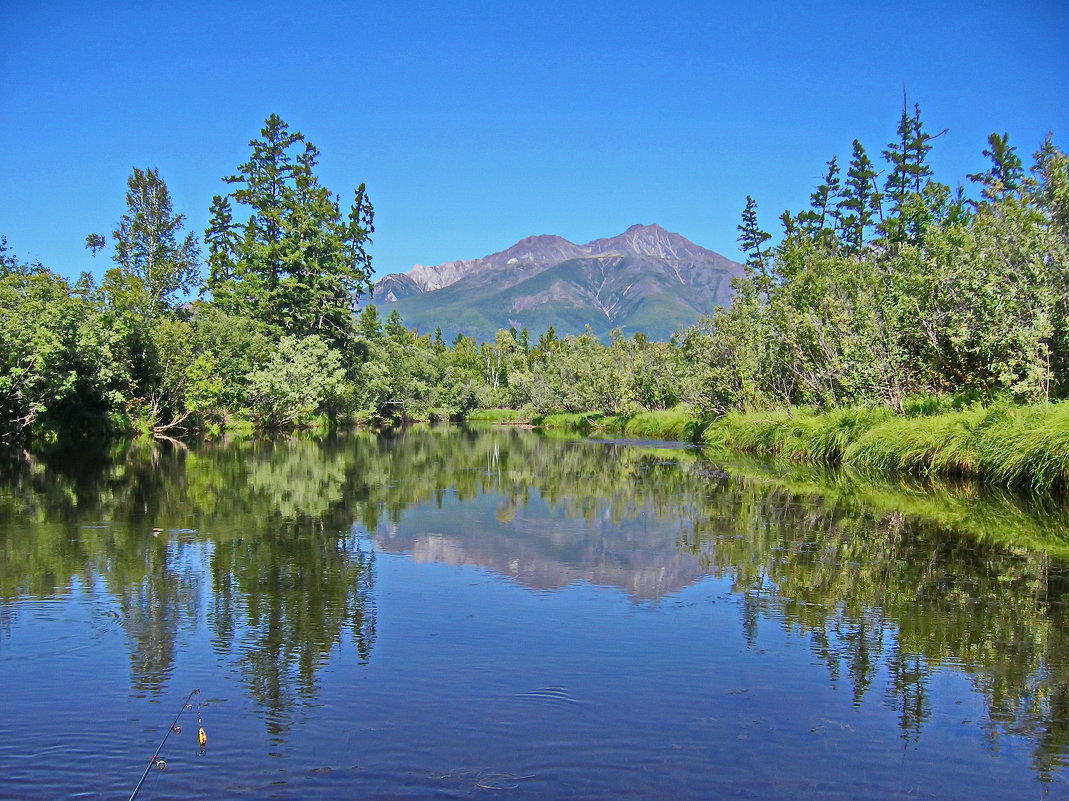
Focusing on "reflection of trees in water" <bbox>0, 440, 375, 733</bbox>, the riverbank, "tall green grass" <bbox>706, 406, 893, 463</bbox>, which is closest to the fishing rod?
"reflection of trees in water" <bbox>0, 440, 375, 733</bbox>

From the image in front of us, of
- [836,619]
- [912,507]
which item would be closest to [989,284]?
[912,507]

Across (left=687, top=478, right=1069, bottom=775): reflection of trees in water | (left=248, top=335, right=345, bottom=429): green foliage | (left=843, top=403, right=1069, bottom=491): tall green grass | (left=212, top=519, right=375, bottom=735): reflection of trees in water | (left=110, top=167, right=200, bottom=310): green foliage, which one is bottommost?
(left=687, top=478, right=1069, bottom=775): reflection of trees in water

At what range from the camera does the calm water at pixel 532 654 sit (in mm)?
5645

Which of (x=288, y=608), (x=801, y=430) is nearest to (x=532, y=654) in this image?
(x=288, y=608)

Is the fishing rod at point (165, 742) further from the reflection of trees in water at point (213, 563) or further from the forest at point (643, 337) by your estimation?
the forest at point (643, 337)

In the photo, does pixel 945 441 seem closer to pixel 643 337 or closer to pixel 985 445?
pixel 985 445

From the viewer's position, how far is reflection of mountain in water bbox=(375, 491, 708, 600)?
39.4 ft

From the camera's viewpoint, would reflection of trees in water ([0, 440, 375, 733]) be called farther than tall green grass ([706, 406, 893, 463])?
No

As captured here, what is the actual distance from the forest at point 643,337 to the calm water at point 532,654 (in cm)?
987

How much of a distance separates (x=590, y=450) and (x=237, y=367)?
26342 mm

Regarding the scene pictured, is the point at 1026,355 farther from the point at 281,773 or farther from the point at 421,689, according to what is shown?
the point at 281,773

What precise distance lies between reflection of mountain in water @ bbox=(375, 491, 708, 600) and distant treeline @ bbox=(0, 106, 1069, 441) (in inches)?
523

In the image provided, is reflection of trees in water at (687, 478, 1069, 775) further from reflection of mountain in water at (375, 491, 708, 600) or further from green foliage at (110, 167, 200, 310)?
green foliage at (110, 167, 200, 310)

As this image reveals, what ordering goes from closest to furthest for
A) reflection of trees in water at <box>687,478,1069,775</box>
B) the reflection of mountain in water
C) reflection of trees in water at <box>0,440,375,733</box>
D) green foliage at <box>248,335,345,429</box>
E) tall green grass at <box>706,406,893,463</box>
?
reflection of trees in water at <box>687,478,1069,775</box>, reflection of trees in water at <box>0,440,375,733</box>, the reflection of mountain in water, tall green grass at <box>706,406,893,463</box>, green foliage at <box>248,335,345,429</box>
